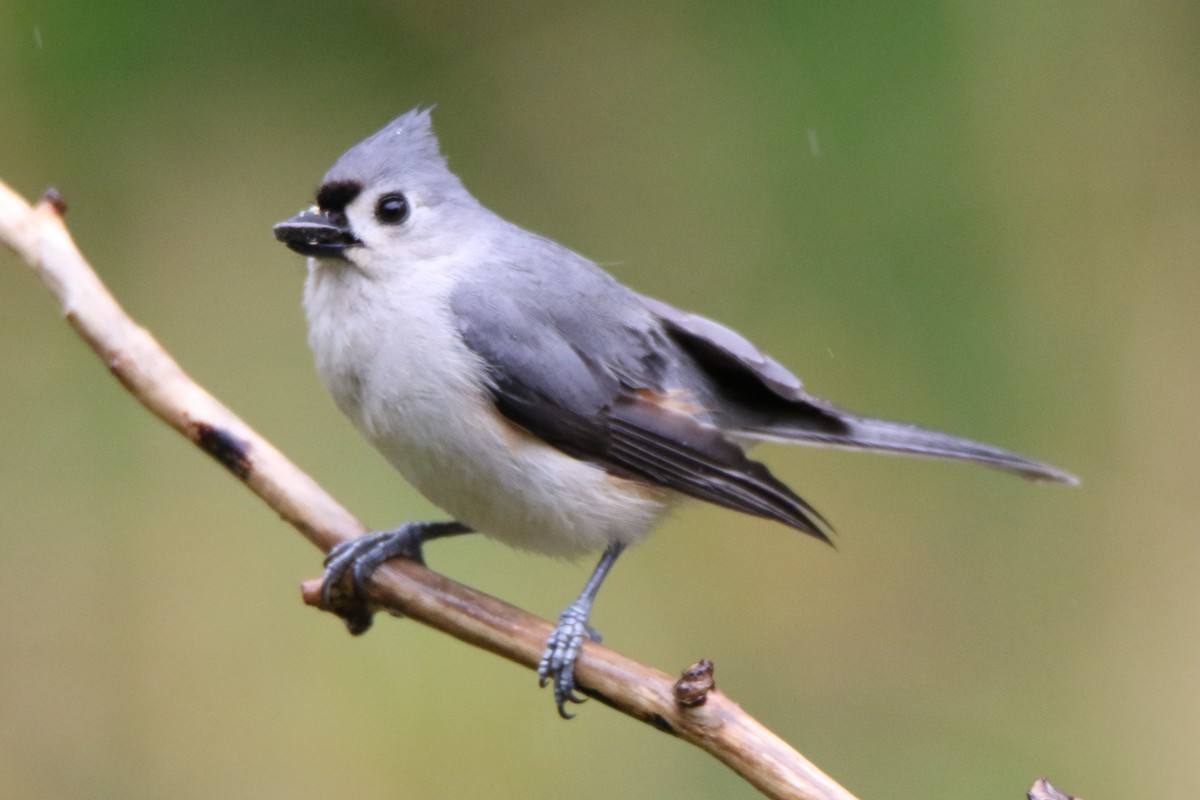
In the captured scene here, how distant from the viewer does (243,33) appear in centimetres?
347

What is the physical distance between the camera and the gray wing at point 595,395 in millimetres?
2248

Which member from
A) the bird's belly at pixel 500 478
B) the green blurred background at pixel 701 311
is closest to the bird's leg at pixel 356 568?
the bird's belly at pixel 500 478

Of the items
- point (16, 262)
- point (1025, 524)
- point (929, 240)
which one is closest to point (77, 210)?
point (16, 262)

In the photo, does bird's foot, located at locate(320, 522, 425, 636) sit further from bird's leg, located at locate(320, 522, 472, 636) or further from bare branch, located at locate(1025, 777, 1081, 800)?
bare branch, located at locate(1025, 777, 1081, 800)

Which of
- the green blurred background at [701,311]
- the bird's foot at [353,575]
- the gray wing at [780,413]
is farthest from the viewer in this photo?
the green blurred background at [701,311]

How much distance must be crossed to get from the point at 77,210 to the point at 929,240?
7.05 feet

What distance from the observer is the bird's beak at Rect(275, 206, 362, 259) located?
221 centimetres

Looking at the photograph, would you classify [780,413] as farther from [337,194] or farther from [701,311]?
[701,311]

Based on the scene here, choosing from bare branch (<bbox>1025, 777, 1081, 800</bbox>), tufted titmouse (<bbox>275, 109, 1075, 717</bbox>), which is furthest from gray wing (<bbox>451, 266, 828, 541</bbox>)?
bare branch (<bbox>1025, 777, 1081, 800</bbox>)

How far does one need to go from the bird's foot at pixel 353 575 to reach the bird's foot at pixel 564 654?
1.06 feet

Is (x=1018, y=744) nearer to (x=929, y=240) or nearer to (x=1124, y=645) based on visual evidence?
(x=1124, y=645)

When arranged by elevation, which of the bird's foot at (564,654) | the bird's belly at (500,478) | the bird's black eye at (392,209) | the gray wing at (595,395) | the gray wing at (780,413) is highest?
the gray wing at (780,413)

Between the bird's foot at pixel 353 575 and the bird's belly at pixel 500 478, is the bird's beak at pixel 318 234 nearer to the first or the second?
the bird's belly at pixel 500 478

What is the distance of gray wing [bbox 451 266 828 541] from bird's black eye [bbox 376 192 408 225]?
0.17 meters
